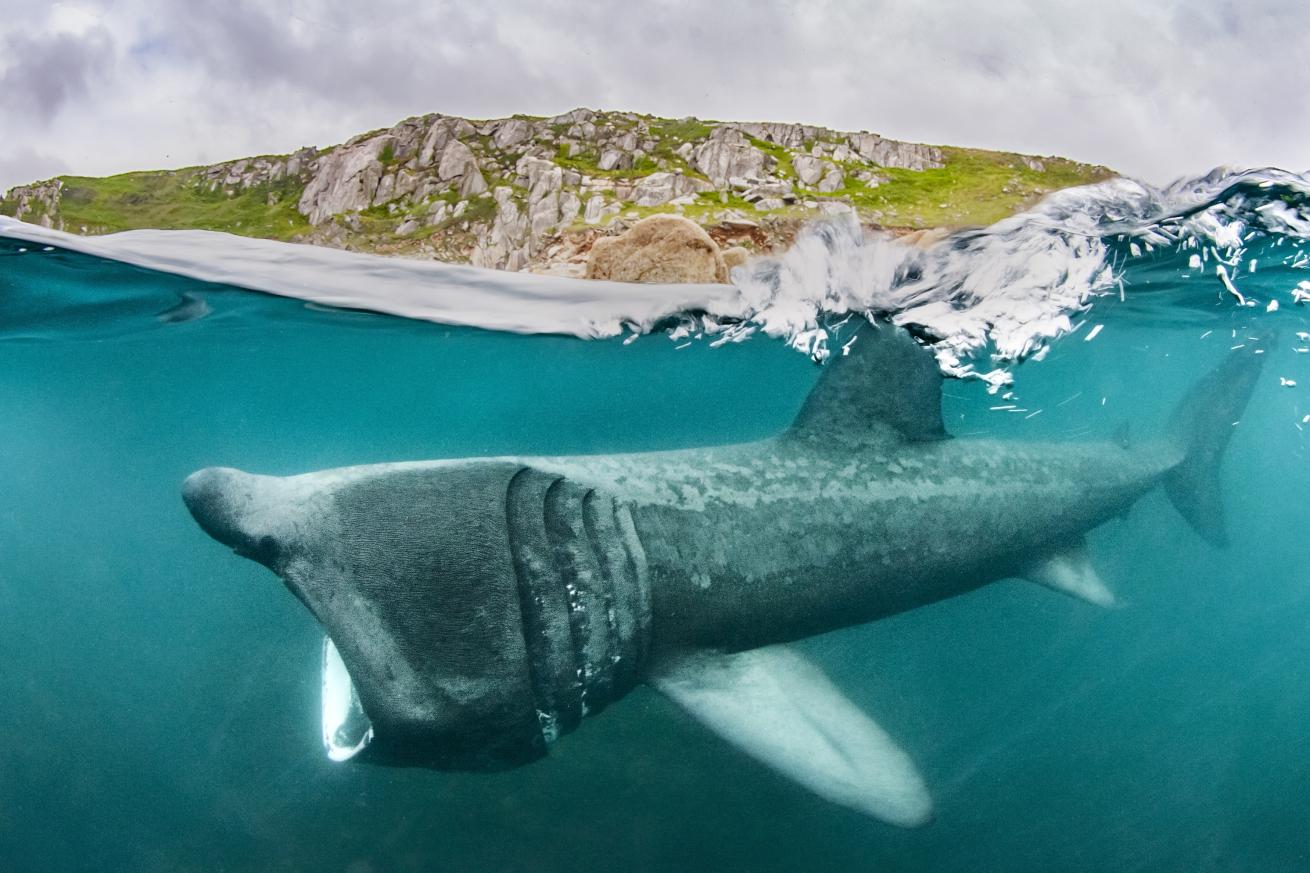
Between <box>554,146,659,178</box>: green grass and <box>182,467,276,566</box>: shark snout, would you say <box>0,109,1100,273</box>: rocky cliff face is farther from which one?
<box>182,467,276,566</box>: shark snout

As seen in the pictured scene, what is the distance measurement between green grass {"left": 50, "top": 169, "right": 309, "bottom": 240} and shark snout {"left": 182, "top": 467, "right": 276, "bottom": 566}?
3.59 meters

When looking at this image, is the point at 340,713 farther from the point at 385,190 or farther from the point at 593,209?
the point at 593,209

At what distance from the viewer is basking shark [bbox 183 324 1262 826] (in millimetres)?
3367

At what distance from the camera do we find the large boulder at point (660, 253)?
647 centimetres

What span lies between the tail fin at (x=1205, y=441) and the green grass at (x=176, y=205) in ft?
28.3

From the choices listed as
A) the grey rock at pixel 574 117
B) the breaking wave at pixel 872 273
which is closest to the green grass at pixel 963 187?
the breaking wave at pixel 872 273

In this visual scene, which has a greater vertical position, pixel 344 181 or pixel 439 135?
pixel 439 135

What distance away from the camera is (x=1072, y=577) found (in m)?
5.59

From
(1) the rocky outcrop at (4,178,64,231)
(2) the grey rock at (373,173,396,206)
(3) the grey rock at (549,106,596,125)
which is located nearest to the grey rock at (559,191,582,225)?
(3) the grey rock at (549,106,596,125)

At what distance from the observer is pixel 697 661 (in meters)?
3.89

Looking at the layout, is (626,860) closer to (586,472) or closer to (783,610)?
(783,610)

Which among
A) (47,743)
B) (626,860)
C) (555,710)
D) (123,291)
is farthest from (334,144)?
(626,860)

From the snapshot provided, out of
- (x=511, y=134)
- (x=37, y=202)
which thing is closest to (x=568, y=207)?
(x=511, y=134)

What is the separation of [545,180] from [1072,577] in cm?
534
